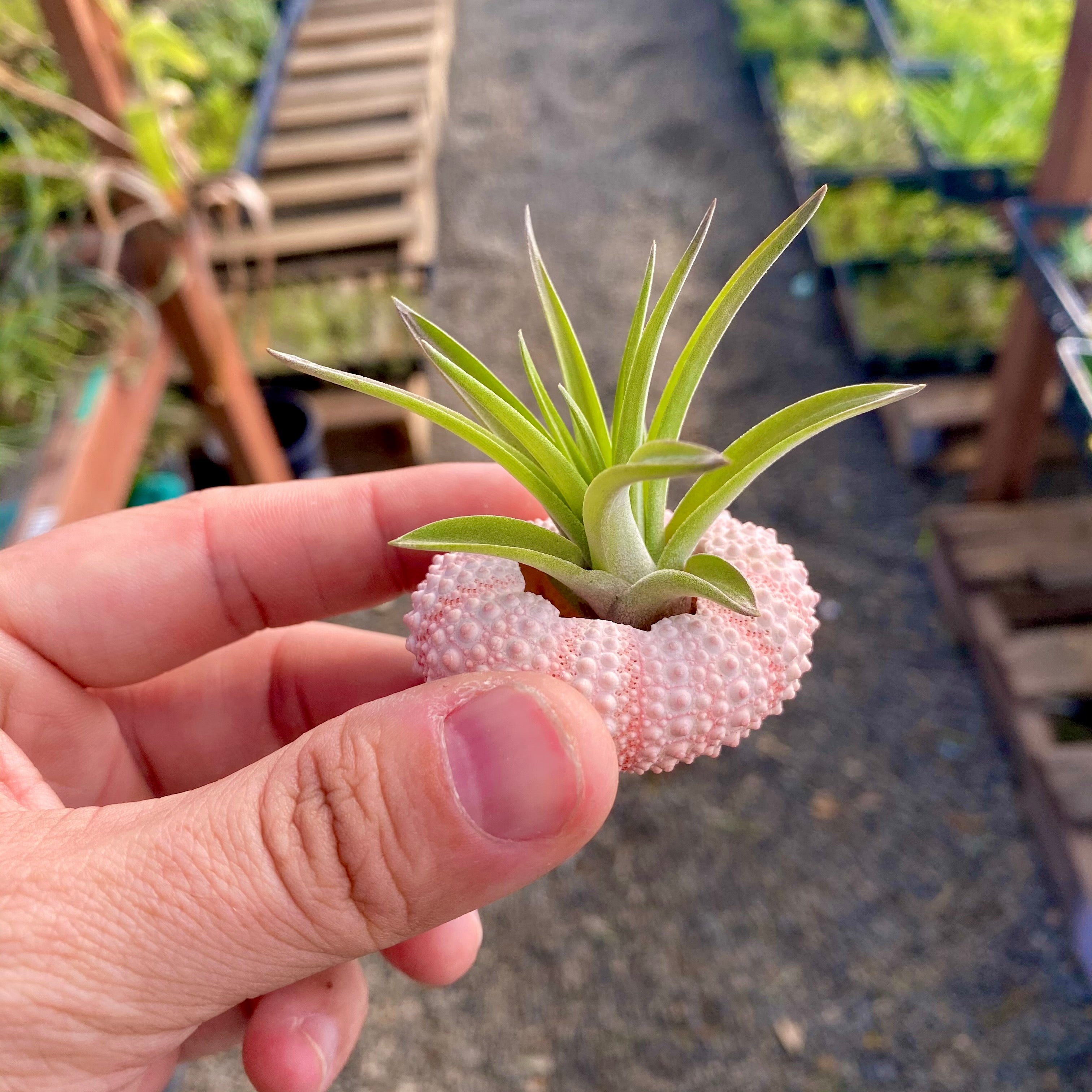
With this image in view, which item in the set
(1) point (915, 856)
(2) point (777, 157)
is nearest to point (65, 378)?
(1) point (915, 856)

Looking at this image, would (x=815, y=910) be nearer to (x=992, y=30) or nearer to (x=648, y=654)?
(x=648, y=654)

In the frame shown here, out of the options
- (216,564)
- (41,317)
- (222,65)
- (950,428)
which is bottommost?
(950,428)

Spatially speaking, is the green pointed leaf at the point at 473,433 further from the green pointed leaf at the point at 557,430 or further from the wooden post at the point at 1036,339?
the wooden post at the point at 1036,339

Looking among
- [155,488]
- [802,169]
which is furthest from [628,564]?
[802,169]

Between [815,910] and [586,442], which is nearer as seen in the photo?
[586,442]

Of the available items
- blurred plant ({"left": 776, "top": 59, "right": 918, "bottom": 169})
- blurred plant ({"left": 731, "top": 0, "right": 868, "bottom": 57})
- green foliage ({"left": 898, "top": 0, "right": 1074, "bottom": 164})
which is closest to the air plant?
green foliage ({"left": 898, "top": 0, "right": 1074, "bottom": 164})

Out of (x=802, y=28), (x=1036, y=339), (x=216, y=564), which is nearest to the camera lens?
(x=216, y=564)
